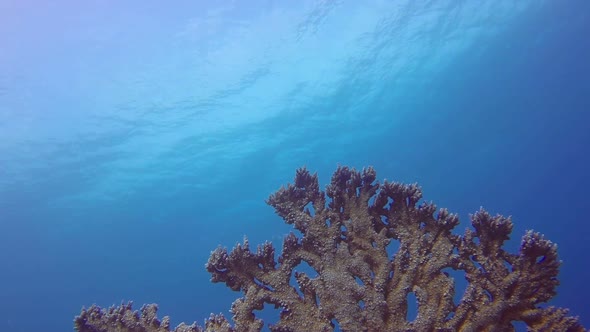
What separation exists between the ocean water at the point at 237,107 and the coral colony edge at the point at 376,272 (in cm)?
285

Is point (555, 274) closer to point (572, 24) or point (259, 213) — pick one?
point (572, 24)

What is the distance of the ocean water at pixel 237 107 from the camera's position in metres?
21.9

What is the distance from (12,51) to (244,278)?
2303 cm

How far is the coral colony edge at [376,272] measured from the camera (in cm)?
437

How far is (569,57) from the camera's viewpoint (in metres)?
43.2

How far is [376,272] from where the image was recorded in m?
4.74

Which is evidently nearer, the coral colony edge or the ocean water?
the coral colony edge

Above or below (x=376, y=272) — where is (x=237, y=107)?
above

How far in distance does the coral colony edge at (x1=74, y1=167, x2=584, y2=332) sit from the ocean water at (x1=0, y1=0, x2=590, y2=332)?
285cm

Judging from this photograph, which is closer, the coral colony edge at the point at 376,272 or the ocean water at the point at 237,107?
the coral colony edge at the point at 376,272

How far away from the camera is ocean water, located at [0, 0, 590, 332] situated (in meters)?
21.9

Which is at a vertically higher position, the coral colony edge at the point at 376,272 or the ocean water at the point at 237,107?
the ocean water at the point at 237,107

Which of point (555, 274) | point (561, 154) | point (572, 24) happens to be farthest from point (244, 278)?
point (561, 154)

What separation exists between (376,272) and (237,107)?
2729cm
